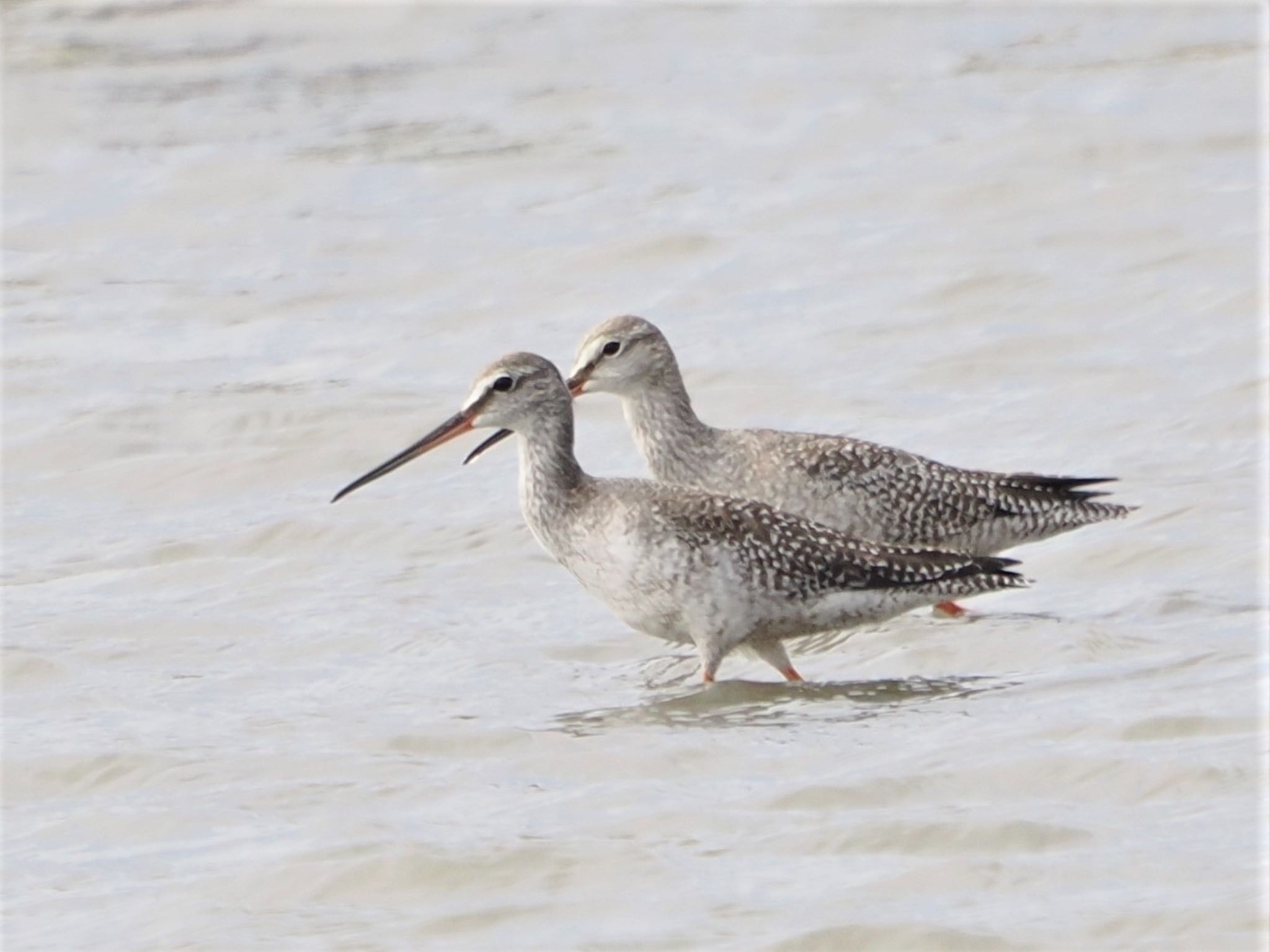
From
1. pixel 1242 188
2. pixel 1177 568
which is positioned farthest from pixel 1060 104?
pixel 1177 568

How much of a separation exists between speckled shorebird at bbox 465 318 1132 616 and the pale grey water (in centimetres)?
40

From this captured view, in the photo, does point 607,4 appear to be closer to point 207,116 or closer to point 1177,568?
point 207,116

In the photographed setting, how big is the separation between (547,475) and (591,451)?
12.8ft

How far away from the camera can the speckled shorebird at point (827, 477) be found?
10.8 metres

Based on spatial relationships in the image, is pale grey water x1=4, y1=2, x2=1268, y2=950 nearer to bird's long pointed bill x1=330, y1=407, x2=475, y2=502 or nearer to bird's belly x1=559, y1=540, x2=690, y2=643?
bird's belly x1=559, y1=540, x2=690, y2=643

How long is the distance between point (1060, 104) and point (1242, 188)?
2758 mm

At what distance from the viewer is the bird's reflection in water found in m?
9.31

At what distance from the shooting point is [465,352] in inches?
617

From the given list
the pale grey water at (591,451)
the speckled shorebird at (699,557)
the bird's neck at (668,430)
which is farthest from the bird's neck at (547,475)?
the bird's neck at (668,430)

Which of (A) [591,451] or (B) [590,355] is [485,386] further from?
(A) [591,451]

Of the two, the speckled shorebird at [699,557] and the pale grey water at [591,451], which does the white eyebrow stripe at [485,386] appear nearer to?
the speckled shorebird at [699,557]

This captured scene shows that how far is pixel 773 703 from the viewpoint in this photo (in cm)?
962

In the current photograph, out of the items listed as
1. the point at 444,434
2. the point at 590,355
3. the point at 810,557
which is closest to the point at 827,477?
the point at 810,557

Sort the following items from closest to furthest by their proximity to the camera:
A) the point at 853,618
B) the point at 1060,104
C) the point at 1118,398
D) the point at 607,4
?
1. the point at 853,618
2. the point at 1118,398
3. the point at 1060,104
4. the point at 607,4
